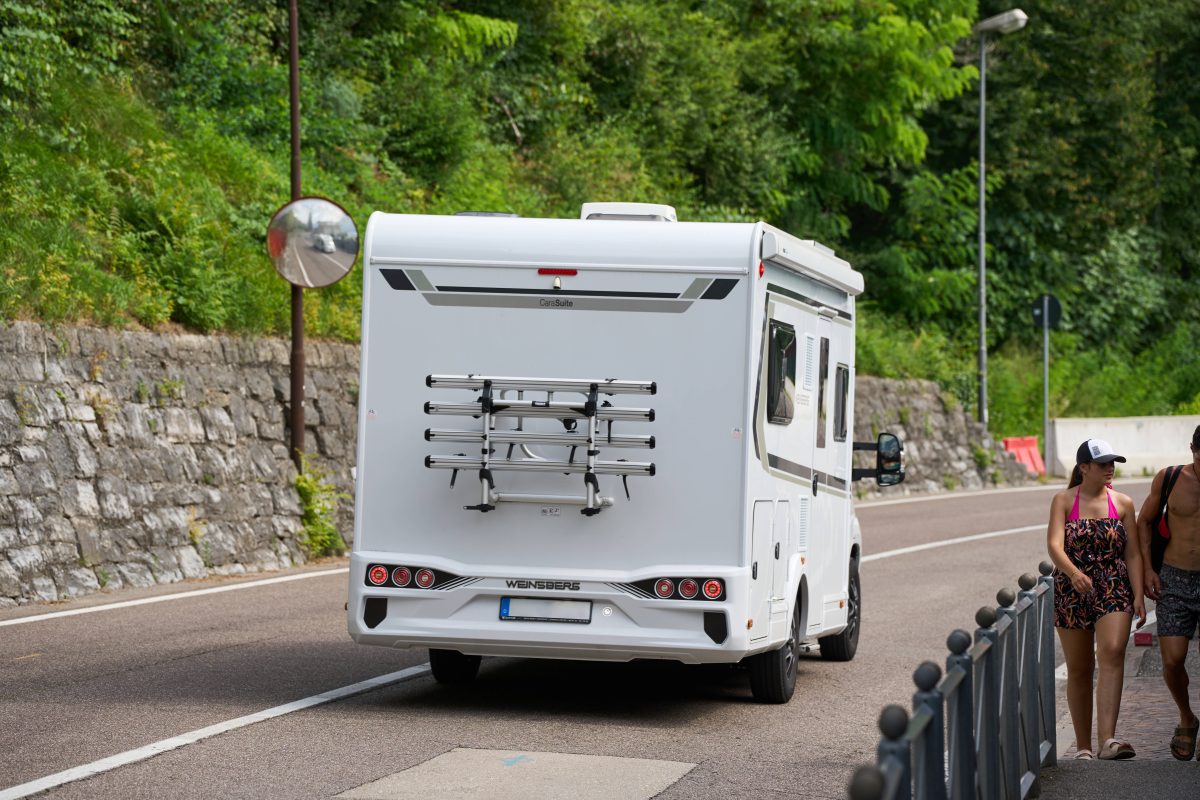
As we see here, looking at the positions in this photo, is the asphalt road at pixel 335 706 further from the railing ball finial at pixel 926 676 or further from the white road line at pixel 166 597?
the railing ball finial at pixel 926 676

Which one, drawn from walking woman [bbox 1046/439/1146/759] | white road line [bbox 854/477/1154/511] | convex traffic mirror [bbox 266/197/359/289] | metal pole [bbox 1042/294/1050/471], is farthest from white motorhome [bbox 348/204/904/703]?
metal pole [bbox 1042/294/1050/471]

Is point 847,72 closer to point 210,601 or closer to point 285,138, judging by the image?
point 285,138

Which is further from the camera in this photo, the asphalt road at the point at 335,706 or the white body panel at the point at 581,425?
the white body panel at the point at 581,425

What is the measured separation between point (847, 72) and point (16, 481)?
102 ft

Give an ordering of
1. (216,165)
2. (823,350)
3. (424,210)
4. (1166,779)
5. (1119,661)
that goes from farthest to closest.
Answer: (424,210) → (216,165) → (823,350) → (1119,661) → (1166,779)

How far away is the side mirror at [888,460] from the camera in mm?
12227

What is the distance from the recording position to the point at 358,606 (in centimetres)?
977

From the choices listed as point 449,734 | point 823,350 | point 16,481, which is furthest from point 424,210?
point 449,734

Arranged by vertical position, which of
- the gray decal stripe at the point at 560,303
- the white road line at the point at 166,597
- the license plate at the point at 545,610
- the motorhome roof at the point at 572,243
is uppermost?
the motorhome roof at the point at 572,243

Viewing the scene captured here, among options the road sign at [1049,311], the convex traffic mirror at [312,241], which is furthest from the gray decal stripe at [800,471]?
the road sign at [1049,311]

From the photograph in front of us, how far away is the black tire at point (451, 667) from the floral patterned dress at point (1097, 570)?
381cm

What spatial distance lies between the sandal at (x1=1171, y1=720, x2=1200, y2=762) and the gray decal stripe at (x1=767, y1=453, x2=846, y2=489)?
263 centimetres

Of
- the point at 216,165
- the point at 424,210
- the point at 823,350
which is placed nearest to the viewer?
the point at 823,350

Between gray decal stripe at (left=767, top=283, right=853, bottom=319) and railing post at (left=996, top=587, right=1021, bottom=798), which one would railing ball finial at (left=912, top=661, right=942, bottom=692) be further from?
gray decal stripe at (left=767, top=283, right=853, bottom=319)
